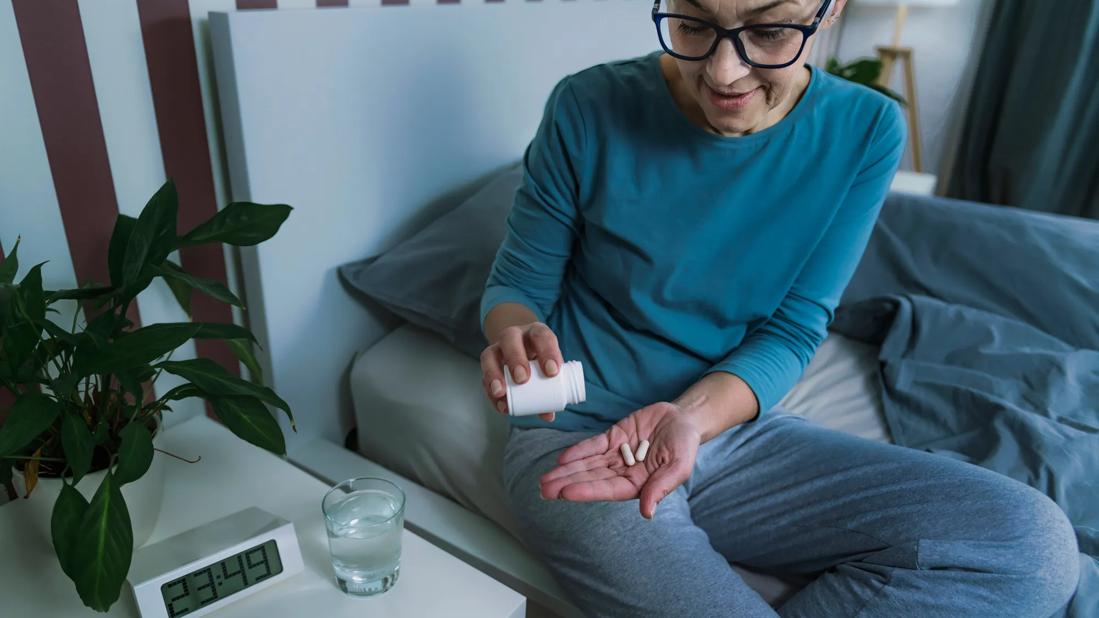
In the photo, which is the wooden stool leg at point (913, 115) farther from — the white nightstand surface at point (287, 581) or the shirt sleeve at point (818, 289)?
the white nightstand surface at point (287, 581)

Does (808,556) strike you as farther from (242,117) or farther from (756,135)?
(242,117)

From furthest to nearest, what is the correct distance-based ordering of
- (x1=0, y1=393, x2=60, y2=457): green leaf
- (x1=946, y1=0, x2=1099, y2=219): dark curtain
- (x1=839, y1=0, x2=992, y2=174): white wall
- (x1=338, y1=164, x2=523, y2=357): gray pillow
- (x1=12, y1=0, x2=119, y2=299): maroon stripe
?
(x1=839, y1=0, x2=992, y2=174): white wall < (x1=946, y1=0, x2=1099, y2=219): dark curtain < (x1=338, y1=164, x2=523, y2=357): gray pillow < (x1=12, y1=0, x2=119, y2=299): maroon stripe < (x1=0, y1=393, x2=60, y2=457): green leaf

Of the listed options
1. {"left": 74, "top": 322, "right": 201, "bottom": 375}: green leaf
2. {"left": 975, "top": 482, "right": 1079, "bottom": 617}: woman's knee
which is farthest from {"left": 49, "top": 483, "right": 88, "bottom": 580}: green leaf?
{"left": 975, "top": 482, "right": 1079, "bottom": 617}: woman's knee

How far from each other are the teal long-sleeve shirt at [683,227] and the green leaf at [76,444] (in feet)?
1.56

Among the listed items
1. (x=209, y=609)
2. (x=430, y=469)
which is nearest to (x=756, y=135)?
(x=430, y=469)

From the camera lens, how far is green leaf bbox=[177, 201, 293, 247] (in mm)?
761

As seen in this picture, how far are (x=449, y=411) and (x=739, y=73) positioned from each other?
0.60 meters

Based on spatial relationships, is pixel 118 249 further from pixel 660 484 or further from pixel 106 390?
pixel 660 484

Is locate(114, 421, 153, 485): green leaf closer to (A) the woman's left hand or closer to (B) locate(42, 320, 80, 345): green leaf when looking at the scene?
(B) locate(42, 320, 80, 345): green leaf

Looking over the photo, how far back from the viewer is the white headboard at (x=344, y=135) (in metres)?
0.97

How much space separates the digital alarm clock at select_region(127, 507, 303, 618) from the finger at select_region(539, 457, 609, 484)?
0.27m

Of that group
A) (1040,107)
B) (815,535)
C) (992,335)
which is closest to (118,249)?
(815,535)

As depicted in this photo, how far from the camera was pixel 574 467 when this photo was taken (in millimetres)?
750

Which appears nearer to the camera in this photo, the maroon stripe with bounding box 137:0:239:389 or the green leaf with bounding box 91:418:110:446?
the green leaf with bounding box 91:418:110:446
